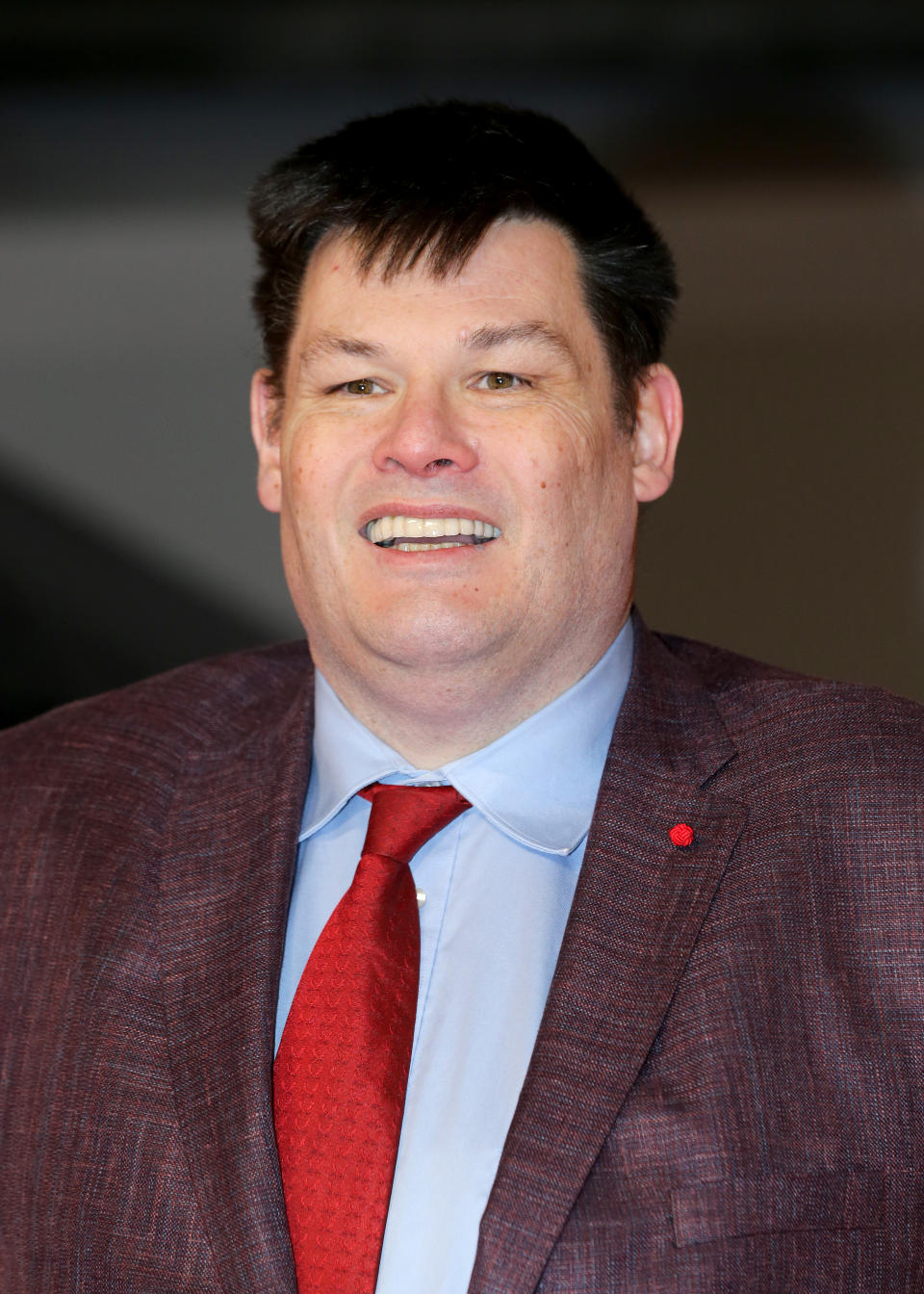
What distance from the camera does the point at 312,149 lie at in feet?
6.29

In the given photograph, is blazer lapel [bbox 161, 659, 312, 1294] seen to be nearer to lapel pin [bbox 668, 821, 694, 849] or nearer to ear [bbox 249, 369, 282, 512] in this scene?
ear [bbox 249, 369, 282, 512]

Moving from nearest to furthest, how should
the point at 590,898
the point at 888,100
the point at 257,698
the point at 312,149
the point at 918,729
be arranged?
the point at 590,898 → the point at 918,729 → the point at 312,149 → the point at 257,698 → the point at 888,100

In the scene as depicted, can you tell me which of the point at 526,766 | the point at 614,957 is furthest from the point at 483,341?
the point at 614,957

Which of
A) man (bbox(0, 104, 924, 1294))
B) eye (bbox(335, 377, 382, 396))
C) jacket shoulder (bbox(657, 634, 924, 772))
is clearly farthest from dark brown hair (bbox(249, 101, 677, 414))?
jacket shoulder (bbox(657, 634, 924, 772))

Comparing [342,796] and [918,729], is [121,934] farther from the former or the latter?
[918,729]

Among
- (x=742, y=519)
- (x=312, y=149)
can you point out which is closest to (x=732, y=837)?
(x=312, y=149)

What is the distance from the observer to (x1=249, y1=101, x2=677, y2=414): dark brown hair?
179 centimetres

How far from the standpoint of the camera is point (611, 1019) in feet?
5.07

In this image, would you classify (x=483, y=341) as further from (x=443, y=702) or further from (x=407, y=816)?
(x=407, y=816)

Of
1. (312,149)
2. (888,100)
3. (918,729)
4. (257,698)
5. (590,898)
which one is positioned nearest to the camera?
(590,898)

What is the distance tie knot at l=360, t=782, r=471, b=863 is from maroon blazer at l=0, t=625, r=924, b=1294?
0.37 ft

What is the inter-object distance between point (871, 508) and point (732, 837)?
201 centimetres

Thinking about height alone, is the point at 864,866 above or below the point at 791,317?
below

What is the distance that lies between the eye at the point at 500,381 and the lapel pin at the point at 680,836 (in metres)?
0.53
